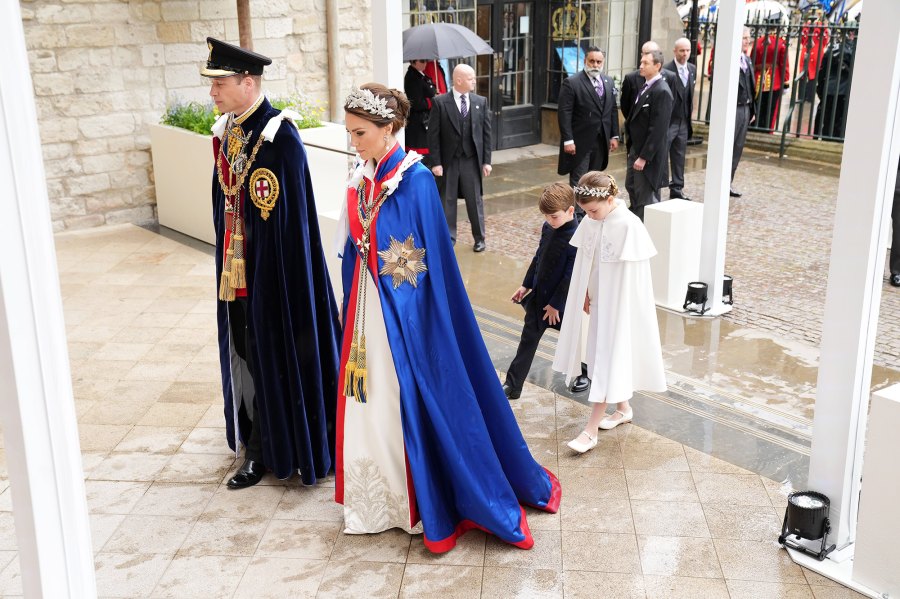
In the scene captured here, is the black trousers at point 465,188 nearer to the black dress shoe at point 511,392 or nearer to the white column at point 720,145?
the white column at point 720,145

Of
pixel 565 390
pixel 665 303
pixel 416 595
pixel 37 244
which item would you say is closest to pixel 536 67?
pixel 665 303

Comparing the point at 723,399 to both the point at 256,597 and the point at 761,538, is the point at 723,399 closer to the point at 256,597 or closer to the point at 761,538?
the point at 761,538

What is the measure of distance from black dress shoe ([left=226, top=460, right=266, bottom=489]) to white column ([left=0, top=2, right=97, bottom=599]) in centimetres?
197

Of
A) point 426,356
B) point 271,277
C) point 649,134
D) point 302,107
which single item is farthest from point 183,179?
point 426,356

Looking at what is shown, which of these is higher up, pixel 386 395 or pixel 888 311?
pixel 386 395

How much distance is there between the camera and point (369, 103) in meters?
3.83

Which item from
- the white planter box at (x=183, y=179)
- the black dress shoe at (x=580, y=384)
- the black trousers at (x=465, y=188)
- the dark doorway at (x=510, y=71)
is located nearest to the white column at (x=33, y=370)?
the black dress shoe at (x=580, y=384)

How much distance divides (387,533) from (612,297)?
158cm

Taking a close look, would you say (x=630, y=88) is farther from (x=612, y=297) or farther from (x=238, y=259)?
(x=238, y=259)

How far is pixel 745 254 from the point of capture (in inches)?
325

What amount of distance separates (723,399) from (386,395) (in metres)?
2.36

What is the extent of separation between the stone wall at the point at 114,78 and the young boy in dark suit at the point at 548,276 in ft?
18.0

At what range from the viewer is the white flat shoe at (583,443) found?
4844mm

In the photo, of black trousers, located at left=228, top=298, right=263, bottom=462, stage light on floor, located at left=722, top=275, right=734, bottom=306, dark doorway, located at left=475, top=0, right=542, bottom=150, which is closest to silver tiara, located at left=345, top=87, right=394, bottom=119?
black trousers, located at left=228, top=298, right=263, bottom=462
